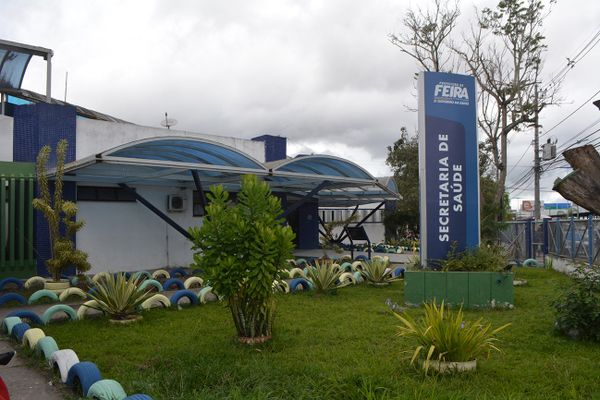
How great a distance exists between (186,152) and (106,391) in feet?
28.9

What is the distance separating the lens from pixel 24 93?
1958 cm

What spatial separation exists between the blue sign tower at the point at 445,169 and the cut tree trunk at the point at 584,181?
8.12 meters

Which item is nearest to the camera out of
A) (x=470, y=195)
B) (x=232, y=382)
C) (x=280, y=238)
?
(x=232, y=382)

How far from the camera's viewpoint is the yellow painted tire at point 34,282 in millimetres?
11709

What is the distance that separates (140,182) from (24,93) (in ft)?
25.4

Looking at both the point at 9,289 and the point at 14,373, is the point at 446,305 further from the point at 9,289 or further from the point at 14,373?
the point at 9,289

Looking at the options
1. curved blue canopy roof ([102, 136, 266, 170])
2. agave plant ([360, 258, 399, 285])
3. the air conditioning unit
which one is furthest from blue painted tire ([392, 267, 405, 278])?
the air conditioning unit

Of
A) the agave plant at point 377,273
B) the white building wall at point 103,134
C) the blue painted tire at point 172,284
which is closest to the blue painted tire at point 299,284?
the agave plant at point 377,273

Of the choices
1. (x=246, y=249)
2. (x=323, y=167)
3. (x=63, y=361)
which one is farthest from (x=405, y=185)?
(x=63, y=361)

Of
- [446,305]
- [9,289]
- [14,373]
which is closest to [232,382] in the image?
[14,373]

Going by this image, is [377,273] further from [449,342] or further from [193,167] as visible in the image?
[449,342]

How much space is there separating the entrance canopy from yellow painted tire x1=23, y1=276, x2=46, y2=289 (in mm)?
2388

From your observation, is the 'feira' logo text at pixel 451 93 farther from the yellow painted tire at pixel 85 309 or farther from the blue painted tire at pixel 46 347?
the blue painted tire at pixel 46 347

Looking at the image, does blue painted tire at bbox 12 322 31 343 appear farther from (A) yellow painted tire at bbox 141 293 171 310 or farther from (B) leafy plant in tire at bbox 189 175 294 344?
(B) leafy plant in tire at bbox 189 175 294 344
